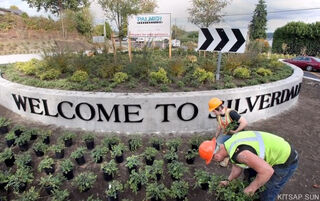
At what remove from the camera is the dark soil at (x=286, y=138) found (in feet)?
9.30

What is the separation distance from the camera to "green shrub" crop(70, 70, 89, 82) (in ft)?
16.5

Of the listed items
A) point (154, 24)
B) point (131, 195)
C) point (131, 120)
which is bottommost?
point (131, 195)

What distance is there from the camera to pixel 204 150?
2076 millimetres

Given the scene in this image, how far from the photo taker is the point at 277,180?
2244mm

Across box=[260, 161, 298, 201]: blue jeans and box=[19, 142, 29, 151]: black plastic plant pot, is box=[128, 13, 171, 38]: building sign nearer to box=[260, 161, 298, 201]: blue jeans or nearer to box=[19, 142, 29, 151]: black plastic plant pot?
box=[19, 142, 29, 151]: black plastic plant pot

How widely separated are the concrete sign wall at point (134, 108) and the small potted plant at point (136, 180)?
1392mm

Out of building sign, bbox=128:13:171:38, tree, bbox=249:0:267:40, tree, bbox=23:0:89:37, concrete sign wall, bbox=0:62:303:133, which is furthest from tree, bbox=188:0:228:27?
tree, bbox=249:0:267:40

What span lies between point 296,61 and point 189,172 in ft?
52.4

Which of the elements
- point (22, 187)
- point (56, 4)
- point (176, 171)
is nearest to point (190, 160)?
point (176, 171)

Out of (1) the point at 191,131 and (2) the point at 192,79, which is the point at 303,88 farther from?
(1) the point at 191,131

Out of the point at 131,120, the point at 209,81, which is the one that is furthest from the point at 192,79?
the point at 131,120

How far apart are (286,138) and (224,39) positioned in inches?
94.9

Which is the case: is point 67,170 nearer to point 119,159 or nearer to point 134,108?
point 119,159

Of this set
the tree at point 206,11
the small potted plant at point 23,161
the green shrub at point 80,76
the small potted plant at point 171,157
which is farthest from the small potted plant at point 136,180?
the tree at point 206,11
